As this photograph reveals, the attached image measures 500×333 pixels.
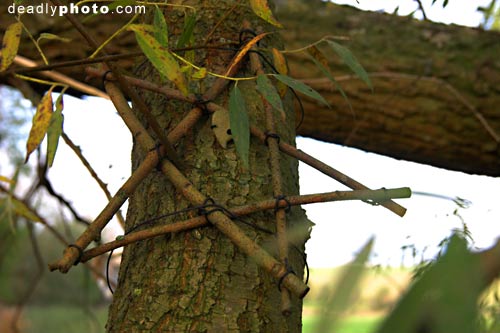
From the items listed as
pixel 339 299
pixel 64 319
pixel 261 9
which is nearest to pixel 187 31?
pixel 261 9

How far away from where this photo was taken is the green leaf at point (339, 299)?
181 mm

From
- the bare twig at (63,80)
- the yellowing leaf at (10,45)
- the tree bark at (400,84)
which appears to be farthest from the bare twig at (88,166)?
the yellowing leaf at (10,45)

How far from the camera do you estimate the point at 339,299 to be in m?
0.18

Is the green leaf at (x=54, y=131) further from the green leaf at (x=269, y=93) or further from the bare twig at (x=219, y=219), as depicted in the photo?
the green leaf at (x=269, y=93)

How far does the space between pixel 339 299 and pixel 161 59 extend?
353 millimetres

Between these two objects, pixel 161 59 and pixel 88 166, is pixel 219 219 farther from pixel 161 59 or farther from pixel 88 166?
pixel 88 166

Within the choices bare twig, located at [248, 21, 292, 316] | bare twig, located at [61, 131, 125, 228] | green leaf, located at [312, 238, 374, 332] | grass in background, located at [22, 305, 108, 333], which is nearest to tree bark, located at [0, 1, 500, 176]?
bare twig, located at [61, 131, 125, 228]

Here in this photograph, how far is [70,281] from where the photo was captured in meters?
1.97

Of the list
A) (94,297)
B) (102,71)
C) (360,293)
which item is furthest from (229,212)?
(94,297)

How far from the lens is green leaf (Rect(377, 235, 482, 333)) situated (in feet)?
0.56

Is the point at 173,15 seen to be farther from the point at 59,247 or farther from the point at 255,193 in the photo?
the point at 59,247

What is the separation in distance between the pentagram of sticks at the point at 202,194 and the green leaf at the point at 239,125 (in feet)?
0.16

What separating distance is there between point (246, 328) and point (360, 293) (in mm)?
359

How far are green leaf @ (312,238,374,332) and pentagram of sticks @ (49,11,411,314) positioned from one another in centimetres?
28
